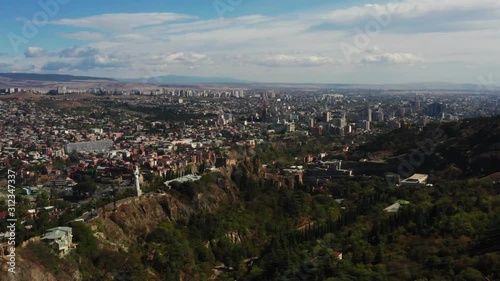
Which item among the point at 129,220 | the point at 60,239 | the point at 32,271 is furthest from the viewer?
the point at 129,220

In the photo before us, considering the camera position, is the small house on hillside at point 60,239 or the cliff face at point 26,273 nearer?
the cliff face at point 26,273

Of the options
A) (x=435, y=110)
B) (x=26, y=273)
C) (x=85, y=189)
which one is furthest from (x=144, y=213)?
(x=435, y=110)

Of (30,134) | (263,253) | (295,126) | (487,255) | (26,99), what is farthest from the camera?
(26,99)

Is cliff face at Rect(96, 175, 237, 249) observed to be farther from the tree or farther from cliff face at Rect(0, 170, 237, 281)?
the tree

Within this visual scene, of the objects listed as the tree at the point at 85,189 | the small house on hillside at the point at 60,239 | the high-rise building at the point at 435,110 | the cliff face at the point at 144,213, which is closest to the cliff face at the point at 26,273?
the small house on hillside at the point at 60,239

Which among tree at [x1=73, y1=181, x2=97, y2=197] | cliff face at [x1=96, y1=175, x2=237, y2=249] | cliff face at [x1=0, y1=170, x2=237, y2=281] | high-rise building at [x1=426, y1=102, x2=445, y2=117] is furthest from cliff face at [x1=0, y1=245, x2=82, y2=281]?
high-rise building at [x1=426, y1=102, x2=445, y2=117]

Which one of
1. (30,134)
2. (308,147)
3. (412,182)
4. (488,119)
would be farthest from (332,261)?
(30,134)

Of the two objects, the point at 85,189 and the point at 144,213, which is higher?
the point at 144,213

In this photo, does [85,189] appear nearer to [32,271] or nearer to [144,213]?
[144,213]

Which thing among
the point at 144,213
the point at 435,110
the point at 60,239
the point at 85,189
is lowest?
the point at 85,189

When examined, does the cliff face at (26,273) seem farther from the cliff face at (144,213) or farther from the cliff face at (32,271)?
the cliff face at (144,213)

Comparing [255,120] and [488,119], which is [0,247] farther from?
[255,120]
